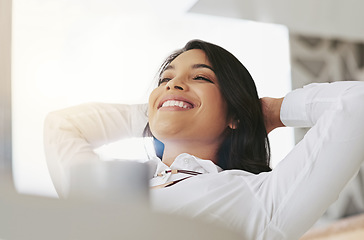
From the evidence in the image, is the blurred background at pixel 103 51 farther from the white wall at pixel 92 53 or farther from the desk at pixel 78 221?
the desk at pixel 78 221

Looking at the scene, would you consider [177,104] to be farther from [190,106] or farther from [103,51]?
[103,51]

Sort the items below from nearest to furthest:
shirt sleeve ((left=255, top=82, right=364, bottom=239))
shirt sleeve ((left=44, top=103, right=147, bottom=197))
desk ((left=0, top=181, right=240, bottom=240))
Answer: desk ((left=0, top=181, right=240, bottom=240)) < shirt sleeve ((left=255, top=82, right=364, bottom=239)) < shirt sleeve ((left=44, top=103, right=147, bottom=197))

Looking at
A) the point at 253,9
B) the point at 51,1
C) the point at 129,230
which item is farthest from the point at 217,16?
the point at 129,230

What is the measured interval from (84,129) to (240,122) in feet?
1.01

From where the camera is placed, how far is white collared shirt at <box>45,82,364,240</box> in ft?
1.74

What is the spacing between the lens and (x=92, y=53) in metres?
0.85

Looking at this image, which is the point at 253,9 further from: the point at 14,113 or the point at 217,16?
the point at 14,113

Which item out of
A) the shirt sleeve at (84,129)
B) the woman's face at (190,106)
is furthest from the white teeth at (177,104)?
the shirt sleeve at (84,129)

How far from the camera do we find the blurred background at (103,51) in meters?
0.73

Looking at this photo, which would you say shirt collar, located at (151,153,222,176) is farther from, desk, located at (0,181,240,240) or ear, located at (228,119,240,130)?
desk, located at (0,181,240,240)

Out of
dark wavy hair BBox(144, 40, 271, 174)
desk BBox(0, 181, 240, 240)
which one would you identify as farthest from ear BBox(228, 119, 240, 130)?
desk BBox(0, 181, 240, 240)

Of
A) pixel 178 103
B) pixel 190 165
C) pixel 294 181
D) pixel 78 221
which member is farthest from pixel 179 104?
pixel 78 221

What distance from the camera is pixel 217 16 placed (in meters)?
1.11

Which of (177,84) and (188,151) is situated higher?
(177,84)
